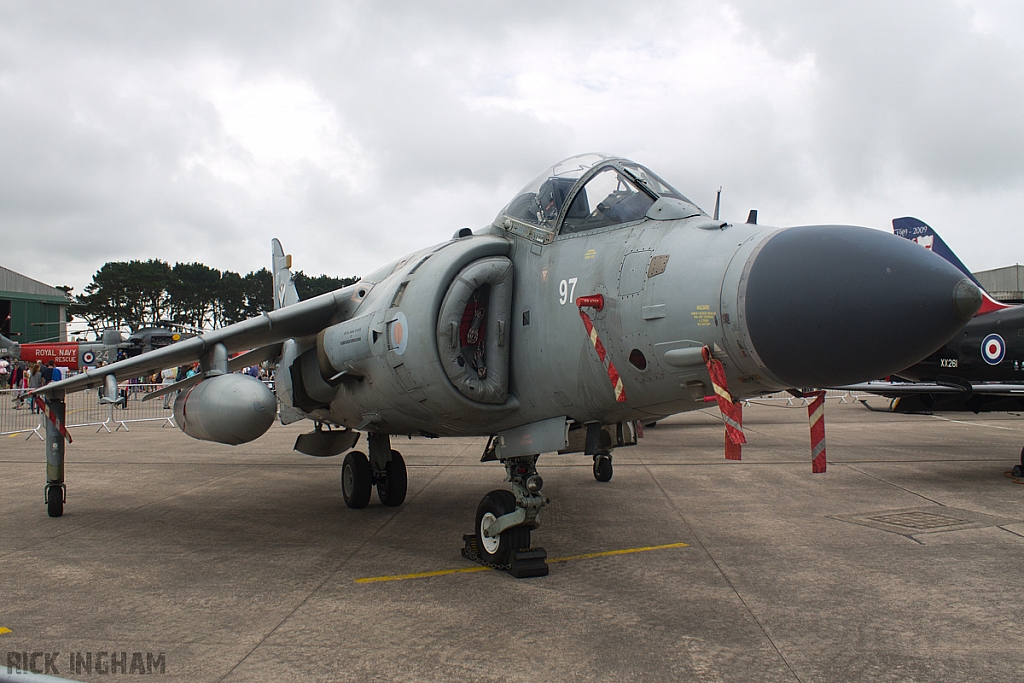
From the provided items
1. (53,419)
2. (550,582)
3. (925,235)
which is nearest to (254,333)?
(53,419)

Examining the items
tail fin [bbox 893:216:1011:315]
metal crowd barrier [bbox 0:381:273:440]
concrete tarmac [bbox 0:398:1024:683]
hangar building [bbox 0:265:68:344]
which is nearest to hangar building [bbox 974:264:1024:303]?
tail fin [bbox 893:216:1011:315]

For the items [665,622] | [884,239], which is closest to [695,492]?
[665,622]

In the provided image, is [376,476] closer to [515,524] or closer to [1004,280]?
[515,524]

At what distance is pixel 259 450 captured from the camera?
48.5ft

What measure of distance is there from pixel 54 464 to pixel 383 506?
12.1ft

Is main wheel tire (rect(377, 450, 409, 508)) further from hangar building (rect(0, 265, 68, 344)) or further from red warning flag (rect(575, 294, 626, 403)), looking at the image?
hangar building (rect(0, 265, 68, 344))

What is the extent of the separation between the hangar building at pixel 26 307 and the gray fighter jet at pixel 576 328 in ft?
213

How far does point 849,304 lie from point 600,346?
1.65 meters

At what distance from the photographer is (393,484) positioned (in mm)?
8273

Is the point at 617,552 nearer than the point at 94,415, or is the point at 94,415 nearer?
the point at 617,552

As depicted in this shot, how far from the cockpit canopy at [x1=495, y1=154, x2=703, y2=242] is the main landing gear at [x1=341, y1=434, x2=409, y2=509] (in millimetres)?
3776

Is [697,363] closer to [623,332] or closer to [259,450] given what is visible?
[623,332]

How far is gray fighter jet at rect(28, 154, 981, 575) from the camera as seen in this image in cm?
338

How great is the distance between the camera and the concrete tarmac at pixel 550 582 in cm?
374
